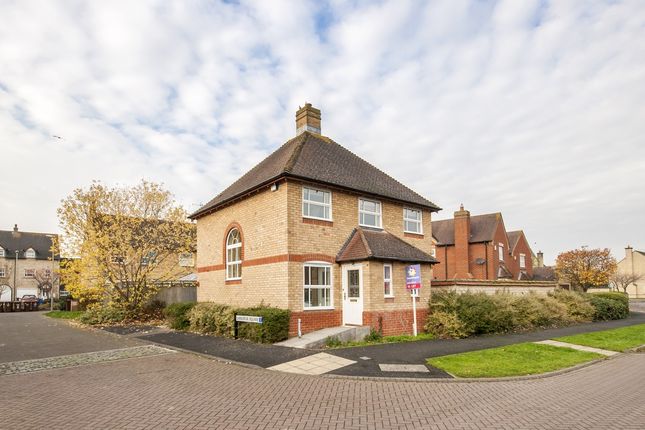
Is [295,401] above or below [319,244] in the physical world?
below

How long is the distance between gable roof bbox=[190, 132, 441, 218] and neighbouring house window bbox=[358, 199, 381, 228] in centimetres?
57

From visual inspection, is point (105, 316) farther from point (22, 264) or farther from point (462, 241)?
point (22, 264)

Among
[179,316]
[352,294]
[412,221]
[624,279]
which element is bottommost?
[624,279]

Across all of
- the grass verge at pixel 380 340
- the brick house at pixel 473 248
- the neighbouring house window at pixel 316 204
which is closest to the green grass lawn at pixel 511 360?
the grass verge at pixel 380 340

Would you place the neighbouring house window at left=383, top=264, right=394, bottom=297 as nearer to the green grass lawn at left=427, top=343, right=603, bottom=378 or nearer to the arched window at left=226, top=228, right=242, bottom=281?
the green grass lawn at left=427, top=343, right=603, bottom=378

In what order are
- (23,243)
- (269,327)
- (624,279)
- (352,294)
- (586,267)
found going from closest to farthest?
(269,327)
(352,294)
(586,267)
(23,243)
(624,279)

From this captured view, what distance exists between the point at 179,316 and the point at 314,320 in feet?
23.3

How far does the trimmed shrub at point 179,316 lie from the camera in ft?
62.7

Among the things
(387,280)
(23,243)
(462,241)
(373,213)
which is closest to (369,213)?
(373,213)

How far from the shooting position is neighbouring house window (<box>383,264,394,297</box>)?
16.3 meters

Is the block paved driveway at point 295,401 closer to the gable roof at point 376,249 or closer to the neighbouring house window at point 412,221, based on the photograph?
the gable roof at point 376,249

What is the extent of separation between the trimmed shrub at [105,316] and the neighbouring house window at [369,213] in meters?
14.4

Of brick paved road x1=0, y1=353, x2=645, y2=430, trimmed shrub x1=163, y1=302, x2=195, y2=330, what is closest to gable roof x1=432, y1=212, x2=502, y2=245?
trimmed shrub x1=163, y1=302, x2=195, y2=330

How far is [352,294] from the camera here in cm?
1634
